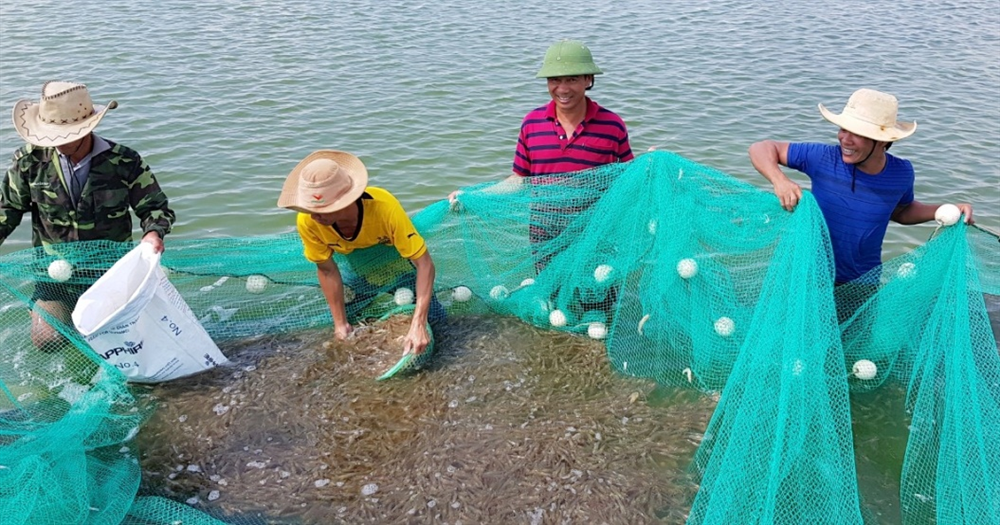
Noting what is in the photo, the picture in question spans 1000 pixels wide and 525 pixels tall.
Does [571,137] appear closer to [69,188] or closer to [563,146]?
[563,146]

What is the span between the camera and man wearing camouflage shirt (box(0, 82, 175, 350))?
4.41 metres

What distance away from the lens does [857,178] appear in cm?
429

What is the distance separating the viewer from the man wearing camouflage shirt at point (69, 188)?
14.5ft

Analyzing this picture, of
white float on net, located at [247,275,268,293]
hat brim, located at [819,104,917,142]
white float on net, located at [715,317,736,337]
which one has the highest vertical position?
hat brim, located at [819,104,917,142]

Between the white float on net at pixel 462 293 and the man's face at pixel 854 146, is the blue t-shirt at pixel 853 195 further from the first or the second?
the white float on net at pixel 462 293

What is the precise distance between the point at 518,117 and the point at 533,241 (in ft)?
17.4

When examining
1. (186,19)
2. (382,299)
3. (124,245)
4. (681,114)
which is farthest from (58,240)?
(186,19)

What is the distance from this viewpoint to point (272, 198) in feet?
26.5

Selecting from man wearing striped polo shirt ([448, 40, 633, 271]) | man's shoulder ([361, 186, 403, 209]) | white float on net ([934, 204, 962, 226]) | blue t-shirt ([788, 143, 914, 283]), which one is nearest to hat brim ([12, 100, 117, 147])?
man's shoulder ([361, 186, 403, 209])

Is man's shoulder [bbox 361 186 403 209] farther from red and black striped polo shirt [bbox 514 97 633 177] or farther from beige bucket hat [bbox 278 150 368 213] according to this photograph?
red and black striped polo shirt [bbox 514 97 633 177]

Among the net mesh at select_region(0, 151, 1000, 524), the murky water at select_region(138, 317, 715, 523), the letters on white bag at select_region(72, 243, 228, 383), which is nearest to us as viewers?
the net mesh at select_region(0, 151, 1000, 524)

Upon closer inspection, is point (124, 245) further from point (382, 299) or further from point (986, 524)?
point (986, 524)

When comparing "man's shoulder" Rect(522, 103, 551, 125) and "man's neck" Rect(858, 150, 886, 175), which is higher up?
"man's neck" Rect(858, 150, 886, 175)

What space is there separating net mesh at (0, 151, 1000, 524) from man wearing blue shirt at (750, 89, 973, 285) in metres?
0.16
